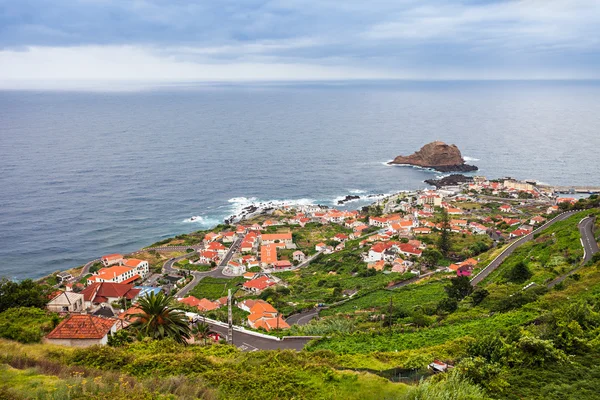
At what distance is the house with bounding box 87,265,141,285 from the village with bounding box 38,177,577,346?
0.47 ft

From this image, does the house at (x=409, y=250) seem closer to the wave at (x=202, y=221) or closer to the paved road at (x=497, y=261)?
the paved road at (x=497, y=261)

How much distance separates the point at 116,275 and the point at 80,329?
105 feet

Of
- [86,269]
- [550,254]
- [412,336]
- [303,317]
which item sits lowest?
[86,269]

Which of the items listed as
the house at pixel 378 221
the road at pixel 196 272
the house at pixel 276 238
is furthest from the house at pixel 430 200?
the road at pixel 196 272

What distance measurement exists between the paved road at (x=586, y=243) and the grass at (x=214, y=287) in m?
30.1

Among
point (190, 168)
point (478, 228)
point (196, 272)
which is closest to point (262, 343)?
point (196, 272)

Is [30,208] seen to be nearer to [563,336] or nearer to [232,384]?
[232,384]

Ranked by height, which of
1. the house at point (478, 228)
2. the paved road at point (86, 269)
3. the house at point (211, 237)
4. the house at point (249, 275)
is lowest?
the house at point (249, 275)

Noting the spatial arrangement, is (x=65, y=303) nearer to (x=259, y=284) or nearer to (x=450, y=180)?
(x=259, y=284)

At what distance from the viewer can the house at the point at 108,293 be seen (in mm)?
37688

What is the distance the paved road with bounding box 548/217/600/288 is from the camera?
1227 inches

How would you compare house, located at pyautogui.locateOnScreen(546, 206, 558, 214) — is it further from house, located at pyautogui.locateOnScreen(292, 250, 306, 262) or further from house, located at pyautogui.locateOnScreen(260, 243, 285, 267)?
house, located at pyautogui.locateOnScreen(260, 243, 285, 267)

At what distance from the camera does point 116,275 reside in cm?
4888

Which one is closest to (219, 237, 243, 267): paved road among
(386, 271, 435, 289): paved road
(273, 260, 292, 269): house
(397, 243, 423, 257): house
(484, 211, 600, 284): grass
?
(273, 260, 292, 269): house
